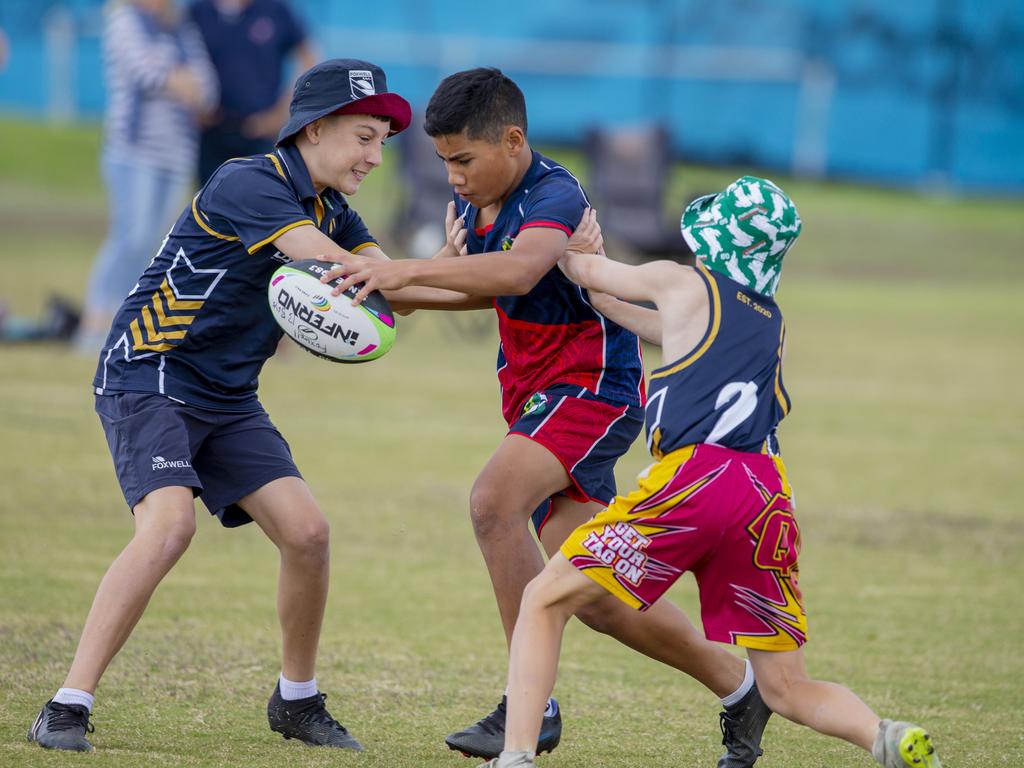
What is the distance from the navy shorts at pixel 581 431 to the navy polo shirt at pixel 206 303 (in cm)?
84

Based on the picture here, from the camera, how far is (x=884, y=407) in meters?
11.0

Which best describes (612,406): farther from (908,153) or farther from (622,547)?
(908,153)

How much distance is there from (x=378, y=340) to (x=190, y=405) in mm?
595

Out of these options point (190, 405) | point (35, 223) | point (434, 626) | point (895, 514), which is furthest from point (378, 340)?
point (35, 223)

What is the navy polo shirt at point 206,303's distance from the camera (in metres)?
4.26

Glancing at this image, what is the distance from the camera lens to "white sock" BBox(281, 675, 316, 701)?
4.33 m

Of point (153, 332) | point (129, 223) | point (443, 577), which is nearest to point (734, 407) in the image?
point (153, 332)

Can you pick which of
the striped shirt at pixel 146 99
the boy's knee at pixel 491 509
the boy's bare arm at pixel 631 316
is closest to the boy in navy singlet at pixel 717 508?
the boy's bare arm at pixel 631 316

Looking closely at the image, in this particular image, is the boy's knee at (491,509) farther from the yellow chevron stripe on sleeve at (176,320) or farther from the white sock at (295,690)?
the yellow chevron stripe on sleeve at (176,320)

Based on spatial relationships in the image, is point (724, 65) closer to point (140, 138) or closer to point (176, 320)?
point (140, 138)

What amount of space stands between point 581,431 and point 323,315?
85 centimetres

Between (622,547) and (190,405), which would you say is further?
(190,405)

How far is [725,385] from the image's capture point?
372 centimetres

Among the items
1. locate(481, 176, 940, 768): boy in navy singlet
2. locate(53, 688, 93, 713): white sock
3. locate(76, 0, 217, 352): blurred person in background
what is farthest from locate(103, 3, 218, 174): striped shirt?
locate(481, 176, 940, 768): boy in navy singlet
